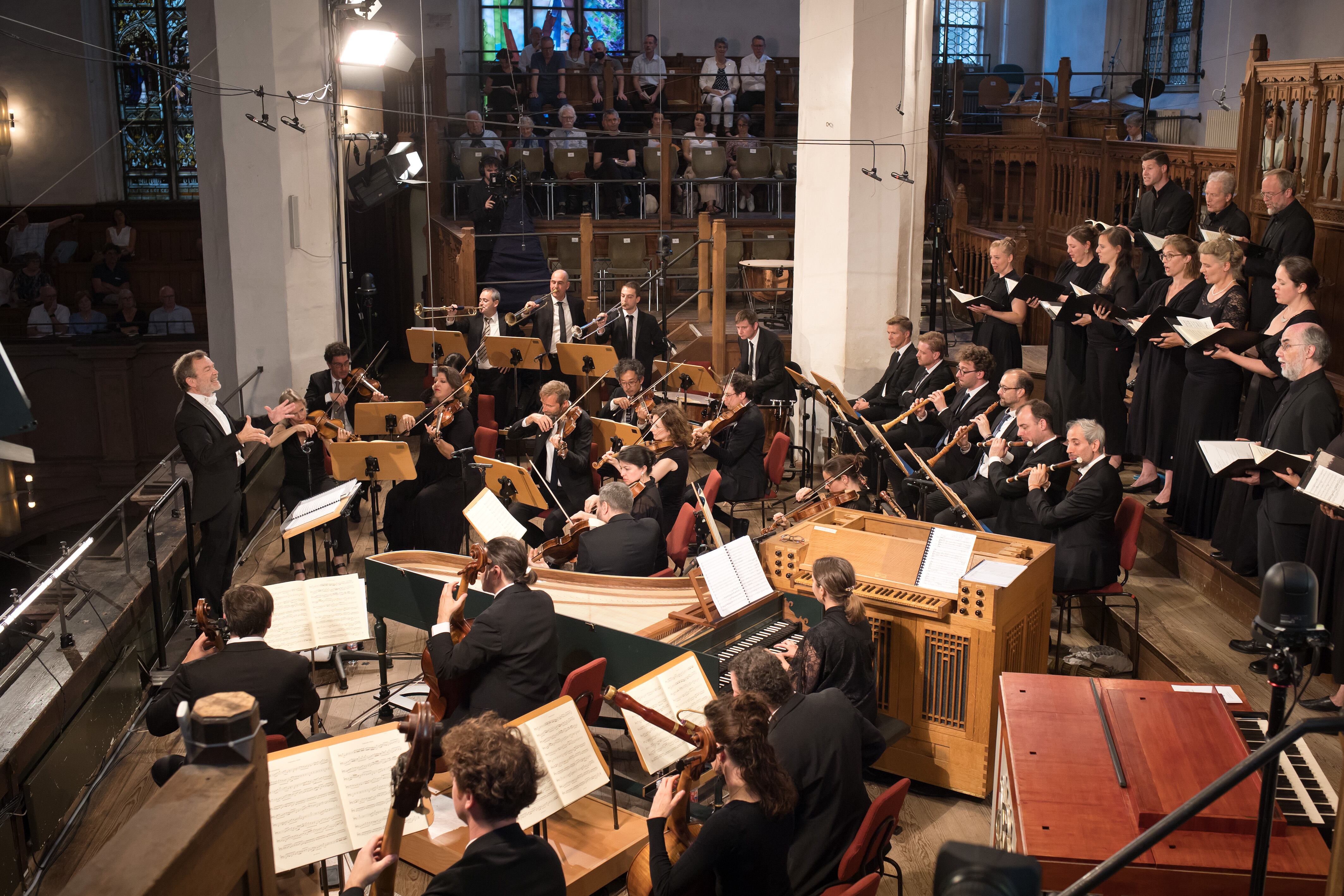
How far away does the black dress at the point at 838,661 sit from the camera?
4180 millimetres

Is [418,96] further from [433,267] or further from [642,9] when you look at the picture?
[642,9]

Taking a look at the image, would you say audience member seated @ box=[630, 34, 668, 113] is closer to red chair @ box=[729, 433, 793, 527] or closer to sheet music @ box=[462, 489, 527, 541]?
red chair @ box=[729, 433, 793, 527]

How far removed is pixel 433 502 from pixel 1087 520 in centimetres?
359

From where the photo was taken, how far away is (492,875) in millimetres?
2695

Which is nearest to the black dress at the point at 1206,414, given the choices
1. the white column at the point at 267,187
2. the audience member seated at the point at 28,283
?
the white column at the point at 267,187

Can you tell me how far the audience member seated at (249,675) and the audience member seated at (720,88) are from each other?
1022 cm

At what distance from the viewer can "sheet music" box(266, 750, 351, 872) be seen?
319cm

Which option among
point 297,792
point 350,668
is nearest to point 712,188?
point 350,668

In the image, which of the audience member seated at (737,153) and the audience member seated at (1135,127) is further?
the audience member seated at (737,153)

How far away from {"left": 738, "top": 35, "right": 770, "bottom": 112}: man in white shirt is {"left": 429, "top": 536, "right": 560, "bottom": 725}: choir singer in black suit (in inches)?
395

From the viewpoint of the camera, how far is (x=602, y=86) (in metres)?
13.3

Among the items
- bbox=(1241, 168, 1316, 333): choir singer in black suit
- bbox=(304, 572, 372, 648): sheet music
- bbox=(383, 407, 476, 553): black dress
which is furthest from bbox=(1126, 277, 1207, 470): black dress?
bbox=(304, 572, 372, 648): sheet music

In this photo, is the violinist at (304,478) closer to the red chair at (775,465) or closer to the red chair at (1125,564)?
the red chair at (775,465)

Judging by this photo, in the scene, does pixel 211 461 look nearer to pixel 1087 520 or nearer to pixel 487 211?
pixel 1087 520
